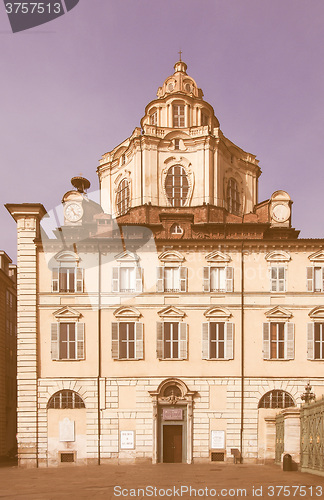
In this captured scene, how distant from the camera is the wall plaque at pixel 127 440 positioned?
111ft

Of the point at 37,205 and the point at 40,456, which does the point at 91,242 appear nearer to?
the point at 37,205

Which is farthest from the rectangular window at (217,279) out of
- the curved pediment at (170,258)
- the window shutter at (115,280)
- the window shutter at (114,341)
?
the window shutter at (114,341)

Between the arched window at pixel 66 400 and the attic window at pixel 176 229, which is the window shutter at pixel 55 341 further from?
the attic window at pixel 176 229

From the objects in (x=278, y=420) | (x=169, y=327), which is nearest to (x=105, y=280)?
(x=169, y=327)

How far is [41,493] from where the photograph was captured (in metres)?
22.6

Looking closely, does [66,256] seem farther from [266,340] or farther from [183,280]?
[266,340]

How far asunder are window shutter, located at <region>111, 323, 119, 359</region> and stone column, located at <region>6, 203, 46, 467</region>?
4896 mm

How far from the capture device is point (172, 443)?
34.2 meters

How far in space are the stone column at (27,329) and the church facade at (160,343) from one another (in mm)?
65

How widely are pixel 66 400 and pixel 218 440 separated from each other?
9770 mm

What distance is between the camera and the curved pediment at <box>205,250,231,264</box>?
35.7 m

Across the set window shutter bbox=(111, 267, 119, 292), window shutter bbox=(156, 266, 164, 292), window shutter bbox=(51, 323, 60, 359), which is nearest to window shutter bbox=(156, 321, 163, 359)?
window shutter bbox=(156, 266, 164, 292)

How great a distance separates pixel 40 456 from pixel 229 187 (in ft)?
85.5

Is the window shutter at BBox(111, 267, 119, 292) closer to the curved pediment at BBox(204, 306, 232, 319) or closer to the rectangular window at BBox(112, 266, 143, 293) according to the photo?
the rectangular window at BBox(112, 266, 143, 293)
